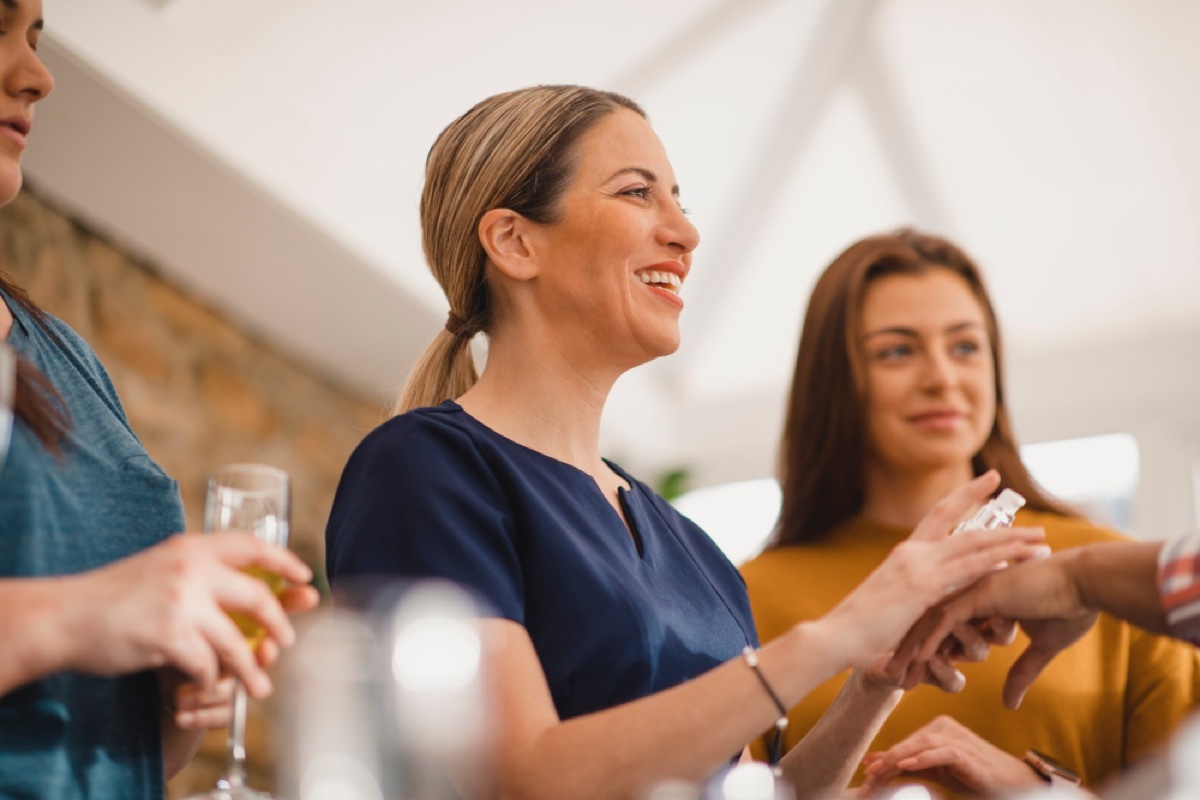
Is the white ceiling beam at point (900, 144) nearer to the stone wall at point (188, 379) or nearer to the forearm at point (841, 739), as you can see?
the stone wall at point (188, 379)

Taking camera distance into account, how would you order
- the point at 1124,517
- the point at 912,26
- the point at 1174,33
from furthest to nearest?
the point at 1124,517, the point at 912,26, the point at 1174,33

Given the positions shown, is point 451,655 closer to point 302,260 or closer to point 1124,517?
point 302,260

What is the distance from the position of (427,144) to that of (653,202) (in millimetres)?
2537

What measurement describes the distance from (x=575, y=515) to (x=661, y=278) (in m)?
0.40

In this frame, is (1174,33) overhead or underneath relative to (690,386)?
overhead

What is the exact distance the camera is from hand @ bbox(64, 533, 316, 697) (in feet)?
3.09

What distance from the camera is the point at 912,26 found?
4.52 metres

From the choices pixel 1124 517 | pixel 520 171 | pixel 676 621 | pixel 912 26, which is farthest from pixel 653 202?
pixel 1124 517

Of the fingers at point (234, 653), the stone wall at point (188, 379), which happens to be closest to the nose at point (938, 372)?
the fingers at point (234, 653)

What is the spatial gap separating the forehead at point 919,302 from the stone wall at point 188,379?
6.82 ft

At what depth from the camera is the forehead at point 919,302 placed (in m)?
2.57

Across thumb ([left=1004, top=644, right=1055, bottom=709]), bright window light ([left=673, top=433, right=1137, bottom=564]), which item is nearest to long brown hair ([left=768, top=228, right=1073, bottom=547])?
thumb ([left=1004, top=644, right=1055, bottom=709])

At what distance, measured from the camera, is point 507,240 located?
1862 mm

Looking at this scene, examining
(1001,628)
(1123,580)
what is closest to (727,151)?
(1001,628)
